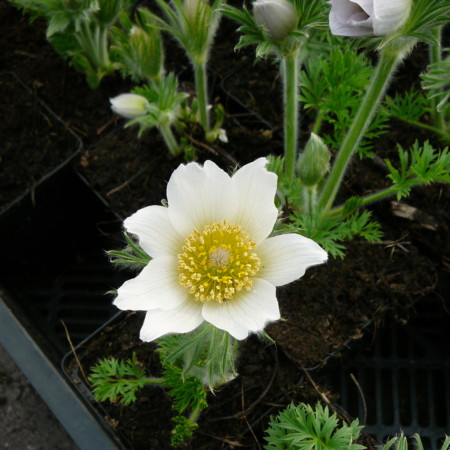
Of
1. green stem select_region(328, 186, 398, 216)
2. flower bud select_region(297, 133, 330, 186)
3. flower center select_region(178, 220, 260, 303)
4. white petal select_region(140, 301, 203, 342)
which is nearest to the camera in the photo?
white petal select_region(140, 301, 203, 342)

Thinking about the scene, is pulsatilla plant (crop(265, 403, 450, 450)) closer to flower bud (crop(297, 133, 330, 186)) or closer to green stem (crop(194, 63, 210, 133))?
flower bud (crop(297, 133, 330, 186))

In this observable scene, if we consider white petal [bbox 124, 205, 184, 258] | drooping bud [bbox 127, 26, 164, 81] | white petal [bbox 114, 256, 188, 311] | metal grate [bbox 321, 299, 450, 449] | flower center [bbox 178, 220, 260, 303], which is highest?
drooping bud [bbox 127, 26, 164, 81]

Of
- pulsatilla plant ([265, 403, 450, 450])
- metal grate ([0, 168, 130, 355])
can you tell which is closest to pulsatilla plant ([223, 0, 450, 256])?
pulsatilla plant ([265, 403, 450, 450])

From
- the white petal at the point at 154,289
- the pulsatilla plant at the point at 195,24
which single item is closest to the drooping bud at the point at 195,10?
the pulsatilla plant at the point at 195,24

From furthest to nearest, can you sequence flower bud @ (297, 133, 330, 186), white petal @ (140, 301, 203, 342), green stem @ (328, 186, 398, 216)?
green stem @ (328, 186, 398, 216), flower bud @ (297, 133, 330, 186), white petal @ (140, 301, 203, 342)

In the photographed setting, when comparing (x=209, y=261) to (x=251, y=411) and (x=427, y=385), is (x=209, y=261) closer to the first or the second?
(x=251, y=411)

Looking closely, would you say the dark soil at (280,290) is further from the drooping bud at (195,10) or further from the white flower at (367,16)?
the white flower at (367,16)

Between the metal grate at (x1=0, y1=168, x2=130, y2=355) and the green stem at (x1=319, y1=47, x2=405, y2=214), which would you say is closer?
the green stem at (x1=319, y1=47, x2=405, y2=214)
